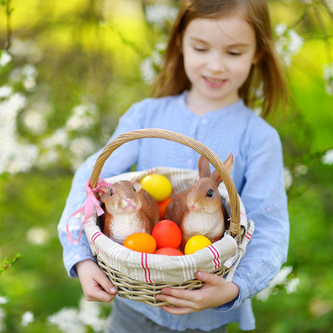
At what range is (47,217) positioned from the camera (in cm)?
304

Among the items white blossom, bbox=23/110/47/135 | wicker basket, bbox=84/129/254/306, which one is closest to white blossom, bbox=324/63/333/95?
wicker basket, bbox=84/129/254/306

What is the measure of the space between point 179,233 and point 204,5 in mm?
831

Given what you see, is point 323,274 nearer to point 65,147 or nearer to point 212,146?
point 212,146

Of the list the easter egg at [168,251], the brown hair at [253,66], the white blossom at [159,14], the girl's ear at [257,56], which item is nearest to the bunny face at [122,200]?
the easter egg at [168,251]

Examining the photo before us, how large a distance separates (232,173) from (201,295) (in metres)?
0.54

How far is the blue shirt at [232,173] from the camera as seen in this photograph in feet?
4.15

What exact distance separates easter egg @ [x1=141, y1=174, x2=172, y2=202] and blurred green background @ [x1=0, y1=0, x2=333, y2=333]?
2.08ft

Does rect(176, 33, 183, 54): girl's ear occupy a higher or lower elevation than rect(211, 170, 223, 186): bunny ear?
higher

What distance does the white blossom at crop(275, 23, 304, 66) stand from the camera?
5.83 ft

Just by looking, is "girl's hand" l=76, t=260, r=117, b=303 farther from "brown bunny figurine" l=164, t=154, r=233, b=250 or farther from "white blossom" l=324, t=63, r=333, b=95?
"white blossom" l=324, t=63, r=333, b=95

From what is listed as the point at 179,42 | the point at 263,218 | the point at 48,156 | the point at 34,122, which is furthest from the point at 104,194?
the point at 34,122

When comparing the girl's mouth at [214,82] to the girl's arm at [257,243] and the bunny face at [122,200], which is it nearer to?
the girl's arm at [257,243]

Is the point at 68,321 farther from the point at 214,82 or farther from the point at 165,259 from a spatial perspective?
the point at 214,82

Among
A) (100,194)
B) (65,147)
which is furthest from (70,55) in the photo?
(100,194)
